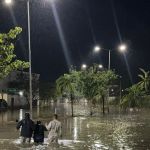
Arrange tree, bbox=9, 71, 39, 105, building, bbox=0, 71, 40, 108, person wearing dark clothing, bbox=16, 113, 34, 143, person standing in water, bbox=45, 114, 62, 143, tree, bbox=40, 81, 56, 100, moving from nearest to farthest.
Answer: person standing in water, bbox=45, 114, 62, 143, person wearing dark clothing, bbox=16, 113, 34, 143, building, bbox=0, 71, 40, 108, tree, bbox=9, 71, 39, 105, tree, bbox=40, 81, 56, 100

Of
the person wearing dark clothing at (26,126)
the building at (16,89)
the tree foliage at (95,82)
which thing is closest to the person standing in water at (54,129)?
the person wearing dark clothing at (26,126)

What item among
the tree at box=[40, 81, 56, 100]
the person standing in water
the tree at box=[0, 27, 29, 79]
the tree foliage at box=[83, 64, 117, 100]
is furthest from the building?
the person standing in water

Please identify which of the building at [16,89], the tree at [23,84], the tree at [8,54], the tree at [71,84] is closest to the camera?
the tree at [8,54]

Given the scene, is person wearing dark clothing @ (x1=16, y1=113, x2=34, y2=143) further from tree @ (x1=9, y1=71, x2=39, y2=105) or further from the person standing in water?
tree @ (x1=9, y1=71, x2=39, y2=105)

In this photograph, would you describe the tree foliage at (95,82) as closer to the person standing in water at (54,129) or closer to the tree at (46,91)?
the person standing in water at (54,129)

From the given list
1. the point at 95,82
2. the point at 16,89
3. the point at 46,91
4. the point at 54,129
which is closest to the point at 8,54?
the point at 54,129

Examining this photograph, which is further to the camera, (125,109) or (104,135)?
(125,109)

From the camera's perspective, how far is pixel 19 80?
284ft

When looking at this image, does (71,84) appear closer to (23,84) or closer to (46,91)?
(23,84)

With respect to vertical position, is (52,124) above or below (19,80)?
below

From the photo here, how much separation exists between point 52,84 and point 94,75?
4537 centimetres

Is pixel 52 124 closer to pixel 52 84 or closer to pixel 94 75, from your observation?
pixel 94 75

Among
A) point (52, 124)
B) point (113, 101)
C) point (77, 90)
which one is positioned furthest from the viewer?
point (113, 101)

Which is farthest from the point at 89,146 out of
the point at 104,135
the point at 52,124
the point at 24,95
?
the point at 24,95
